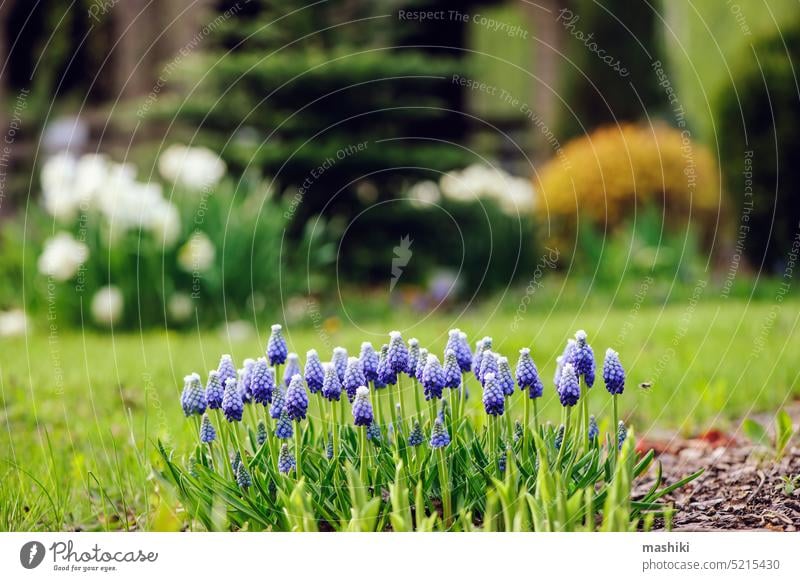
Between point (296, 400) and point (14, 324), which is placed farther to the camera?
point (14, 324)

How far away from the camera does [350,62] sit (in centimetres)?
672

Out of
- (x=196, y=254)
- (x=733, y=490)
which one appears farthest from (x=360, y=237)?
(x=733, y=490)

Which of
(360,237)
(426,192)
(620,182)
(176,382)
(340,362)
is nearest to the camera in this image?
(340,362)

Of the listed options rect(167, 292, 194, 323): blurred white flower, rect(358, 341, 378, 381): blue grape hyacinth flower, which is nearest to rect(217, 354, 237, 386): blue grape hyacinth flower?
rect(358, 341, 378, 381): blue grape hyacinth flower

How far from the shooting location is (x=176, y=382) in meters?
3.88

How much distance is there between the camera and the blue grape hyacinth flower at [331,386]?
224 centimetres

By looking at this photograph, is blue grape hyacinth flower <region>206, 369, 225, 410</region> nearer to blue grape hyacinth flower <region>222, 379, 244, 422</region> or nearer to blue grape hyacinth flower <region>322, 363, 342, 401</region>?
blue grape hyacinth flower <region>222, 379, 244, 422</region>

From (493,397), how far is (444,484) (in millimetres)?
260

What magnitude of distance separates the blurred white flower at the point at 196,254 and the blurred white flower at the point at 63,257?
61cm

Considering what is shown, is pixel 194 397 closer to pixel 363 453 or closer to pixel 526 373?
pixel 363 453

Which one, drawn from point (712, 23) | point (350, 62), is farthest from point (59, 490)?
point (712, 23)

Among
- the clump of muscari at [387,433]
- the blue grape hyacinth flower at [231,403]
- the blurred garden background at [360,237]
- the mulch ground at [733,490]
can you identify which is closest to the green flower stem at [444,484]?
the clump of muscari at [387,433]

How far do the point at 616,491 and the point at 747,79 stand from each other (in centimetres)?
589

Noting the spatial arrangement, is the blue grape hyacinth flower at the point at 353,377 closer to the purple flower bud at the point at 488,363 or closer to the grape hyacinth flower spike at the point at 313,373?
the grape hyacinth flower spike at the point at 313,373
